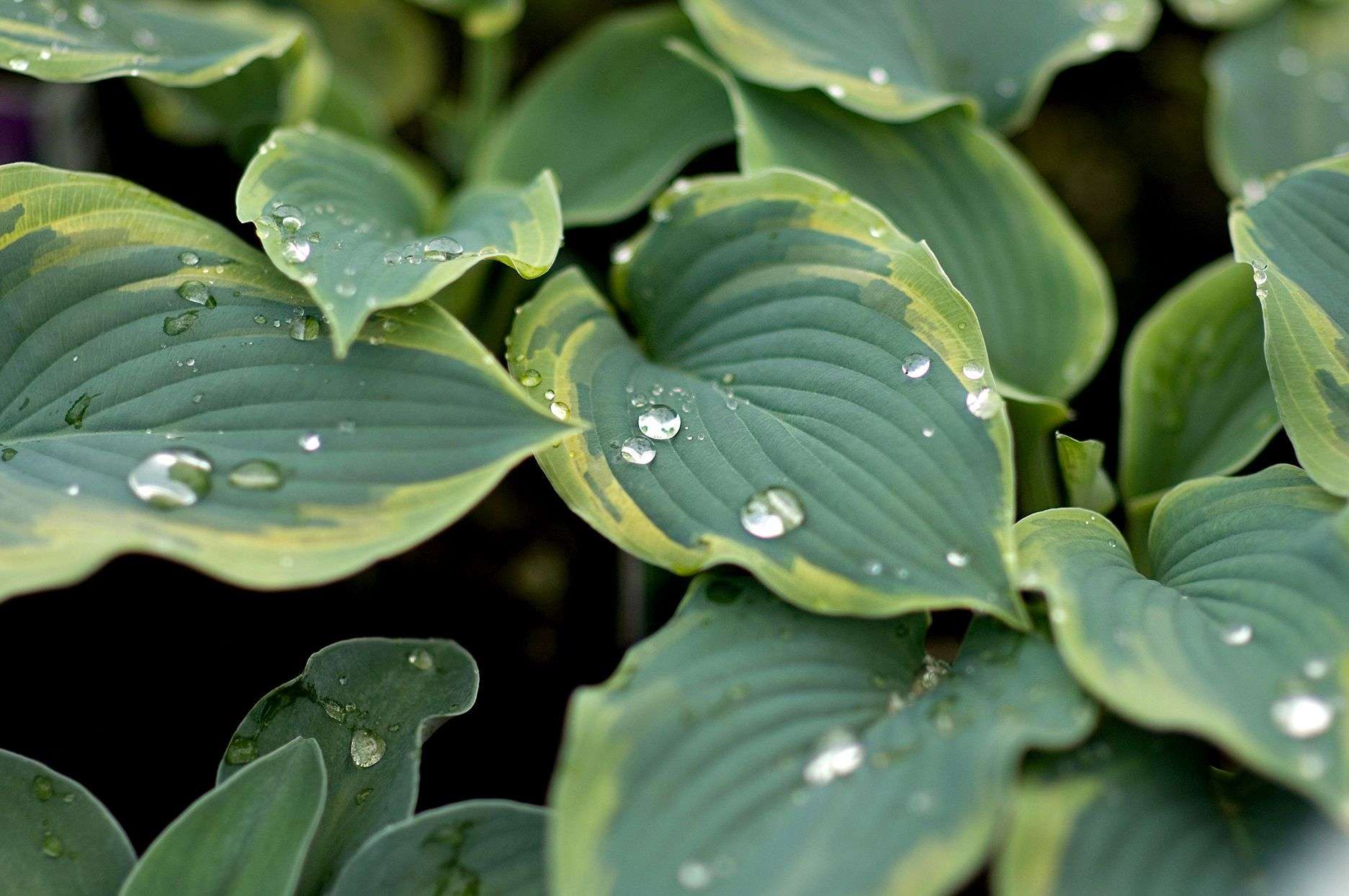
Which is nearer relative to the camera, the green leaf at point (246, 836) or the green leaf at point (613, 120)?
the green leaf at point (246, 836)

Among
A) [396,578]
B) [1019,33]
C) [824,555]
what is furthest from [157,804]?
[1019,33]

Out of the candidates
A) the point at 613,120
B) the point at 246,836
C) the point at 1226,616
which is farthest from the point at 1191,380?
the point at 246,836

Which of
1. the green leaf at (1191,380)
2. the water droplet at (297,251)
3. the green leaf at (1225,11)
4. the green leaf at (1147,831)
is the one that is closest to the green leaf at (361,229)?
the water droplet at (297,251)

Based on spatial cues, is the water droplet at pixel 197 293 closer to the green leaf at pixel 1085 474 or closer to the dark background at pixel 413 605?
the dark background at pixel 413 605

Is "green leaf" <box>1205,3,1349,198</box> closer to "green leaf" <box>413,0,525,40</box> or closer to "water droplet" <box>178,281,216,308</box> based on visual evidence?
"green leaf" <box>413,0,525,40</box>

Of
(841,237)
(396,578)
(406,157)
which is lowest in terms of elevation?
(396,578)

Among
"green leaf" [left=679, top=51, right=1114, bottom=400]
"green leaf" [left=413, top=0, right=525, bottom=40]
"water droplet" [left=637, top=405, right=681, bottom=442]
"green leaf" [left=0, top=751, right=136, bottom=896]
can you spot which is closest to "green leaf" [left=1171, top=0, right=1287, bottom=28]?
"green leaf" [left=679, top=51, right=1114, bottom=400]

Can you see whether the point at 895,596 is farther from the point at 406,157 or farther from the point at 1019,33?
the point at 406,157
